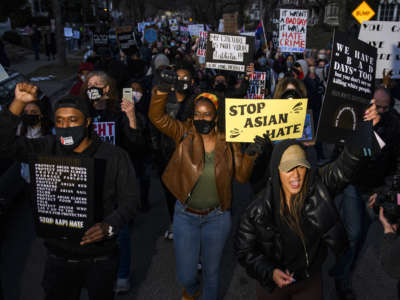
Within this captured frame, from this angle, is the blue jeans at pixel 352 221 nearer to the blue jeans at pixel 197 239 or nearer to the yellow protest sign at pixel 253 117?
the yellow protest sign at pixel 253 117

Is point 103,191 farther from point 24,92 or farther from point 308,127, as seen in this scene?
point 308,127

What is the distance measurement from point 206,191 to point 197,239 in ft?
1.38

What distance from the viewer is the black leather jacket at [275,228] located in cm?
269

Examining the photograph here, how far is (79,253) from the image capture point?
2.77 m

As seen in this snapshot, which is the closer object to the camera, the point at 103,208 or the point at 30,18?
the point at 103,208

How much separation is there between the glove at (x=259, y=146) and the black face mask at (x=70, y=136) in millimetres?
1305

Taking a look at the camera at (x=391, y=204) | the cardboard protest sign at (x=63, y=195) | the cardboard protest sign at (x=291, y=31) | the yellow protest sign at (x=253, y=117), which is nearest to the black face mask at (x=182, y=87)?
the yellow protest sign at (x=253, y=117)

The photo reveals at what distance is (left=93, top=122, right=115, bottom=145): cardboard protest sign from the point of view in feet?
13.4

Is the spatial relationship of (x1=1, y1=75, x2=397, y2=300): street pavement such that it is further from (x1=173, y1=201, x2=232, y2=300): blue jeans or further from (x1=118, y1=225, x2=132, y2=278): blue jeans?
(x1=173, y1=201, x2=232, y2=300): blue jeans

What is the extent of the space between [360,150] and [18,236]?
14.2 feet

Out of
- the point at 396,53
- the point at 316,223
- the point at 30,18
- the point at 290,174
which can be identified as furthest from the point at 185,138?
the point at 30,18

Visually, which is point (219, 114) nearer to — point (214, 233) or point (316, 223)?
point (214, 233)

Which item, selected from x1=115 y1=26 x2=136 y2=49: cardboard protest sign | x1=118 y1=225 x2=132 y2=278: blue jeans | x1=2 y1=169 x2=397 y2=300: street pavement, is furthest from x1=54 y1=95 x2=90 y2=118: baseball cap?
x1=115 y1=26 x2=136 y2=49: cardboard protest sign

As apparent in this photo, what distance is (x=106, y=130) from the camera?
4.13 metres
